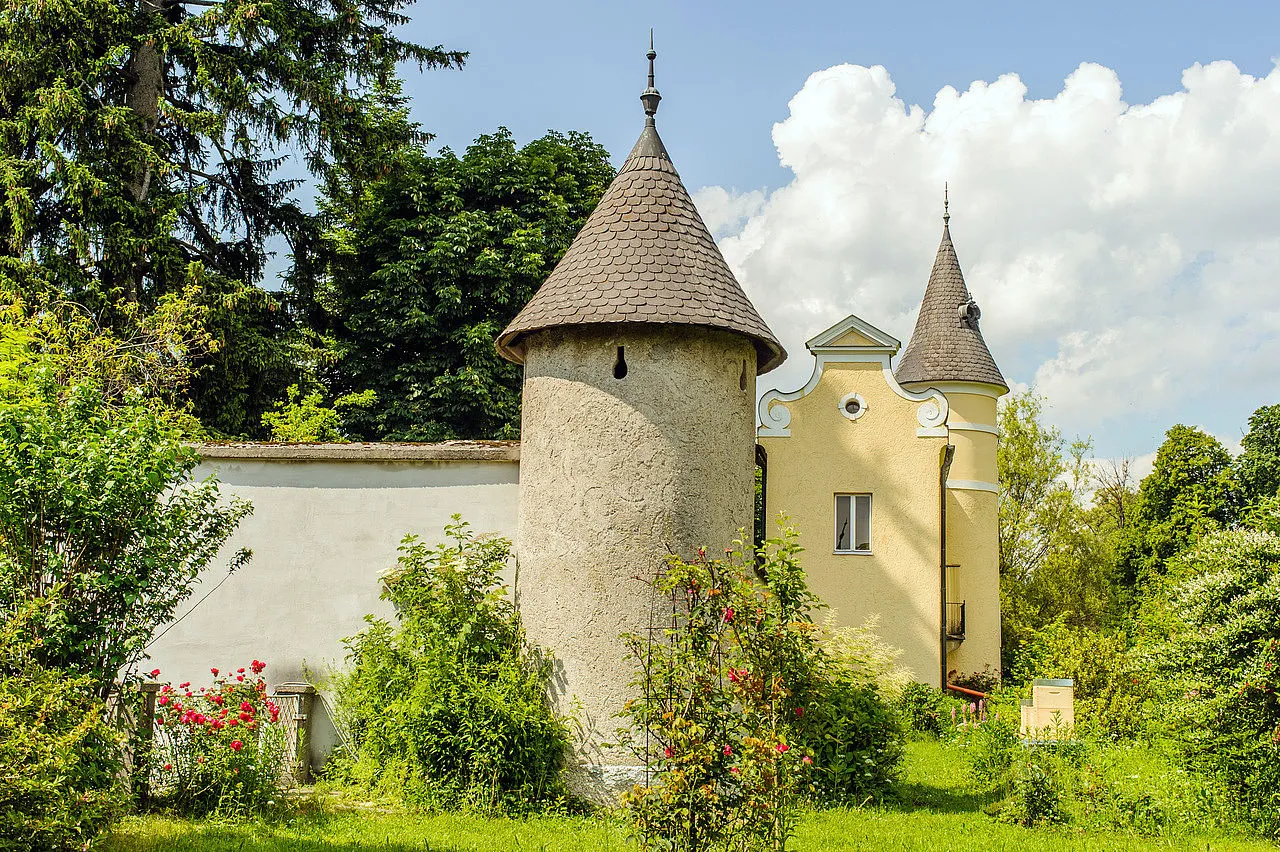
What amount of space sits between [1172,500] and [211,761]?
20.5 metres

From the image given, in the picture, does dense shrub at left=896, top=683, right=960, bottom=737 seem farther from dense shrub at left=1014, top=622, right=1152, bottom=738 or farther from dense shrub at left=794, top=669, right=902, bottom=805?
dense shrub at left=794, top=669, right=902, bottom=805

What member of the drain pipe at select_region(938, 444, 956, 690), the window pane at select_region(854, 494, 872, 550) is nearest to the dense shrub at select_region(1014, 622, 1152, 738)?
the drain pipe at select_region(938, 444, 956, 690)

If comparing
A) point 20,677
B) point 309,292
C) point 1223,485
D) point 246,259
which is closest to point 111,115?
point 246,259

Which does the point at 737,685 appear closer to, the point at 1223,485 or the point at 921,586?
the point at 921,586

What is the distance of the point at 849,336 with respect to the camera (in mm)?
19922

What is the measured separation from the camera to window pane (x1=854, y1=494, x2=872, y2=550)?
63.3 feet

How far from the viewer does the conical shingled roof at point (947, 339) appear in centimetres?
2264

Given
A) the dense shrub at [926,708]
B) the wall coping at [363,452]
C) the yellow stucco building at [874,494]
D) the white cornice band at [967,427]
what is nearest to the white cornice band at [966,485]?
the white cornice band at [967,427]

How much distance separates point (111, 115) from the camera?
17750 mm

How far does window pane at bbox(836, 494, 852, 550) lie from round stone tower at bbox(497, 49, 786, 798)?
9355mm

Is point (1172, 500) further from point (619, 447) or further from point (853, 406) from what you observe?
point (619, 447)

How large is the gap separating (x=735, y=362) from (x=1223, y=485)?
17.6m

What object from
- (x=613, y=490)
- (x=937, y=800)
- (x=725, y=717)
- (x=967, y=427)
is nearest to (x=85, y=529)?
(x=613, y=490)

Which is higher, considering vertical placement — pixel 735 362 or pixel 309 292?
pixel 309 292
